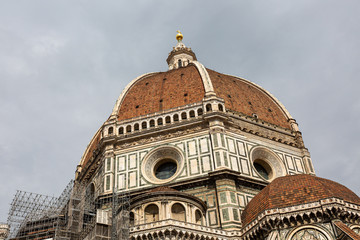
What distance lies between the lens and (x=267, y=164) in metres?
30.1

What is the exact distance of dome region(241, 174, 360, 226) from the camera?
2172 cm

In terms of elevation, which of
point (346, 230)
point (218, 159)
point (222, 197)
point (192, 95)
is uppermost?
point (192, 95)

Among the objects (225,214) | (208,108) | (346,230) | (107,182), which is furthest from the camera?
(208,108)

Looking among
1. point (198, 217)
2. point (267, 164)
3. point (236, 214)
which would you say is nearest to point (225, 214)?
point (236, 214)

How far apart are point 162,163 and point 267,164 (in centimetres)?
750

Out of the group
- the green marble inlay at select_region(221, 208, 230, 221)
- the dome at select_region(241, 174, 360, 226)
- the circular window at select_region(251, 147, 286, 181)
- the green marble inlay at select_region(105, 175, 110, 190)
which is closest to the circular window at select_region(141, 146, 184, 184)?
the green marble inlay at select_region(105, 175, 110, 190)

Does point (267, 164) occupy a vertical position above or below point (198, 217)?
above

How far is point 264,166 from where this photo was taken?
30297 mm

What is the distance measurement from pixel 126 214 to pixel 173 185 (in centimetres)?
511

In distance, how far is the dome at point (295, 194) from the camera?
21719 millimetres

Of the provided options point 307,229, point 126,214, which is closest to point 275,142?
point 307,229

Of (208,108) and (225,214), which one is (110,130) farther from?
(225,214)

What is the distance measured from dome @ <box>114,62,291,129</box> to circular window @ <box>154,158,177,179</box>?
15.0 ft

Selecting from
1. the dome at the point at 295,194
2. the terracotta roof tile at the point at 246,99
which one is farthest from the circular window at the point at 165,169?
the dome at the point at 295,194
